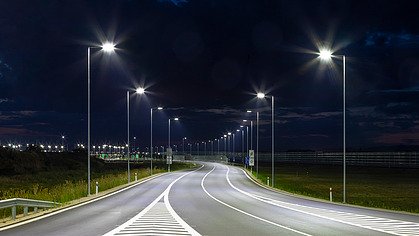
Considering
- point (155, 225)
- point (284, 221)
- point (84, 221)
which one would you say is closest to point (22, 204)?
point (84, 221)

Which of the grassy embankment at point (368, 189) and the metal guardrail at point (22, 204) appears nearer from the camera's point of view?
the metal guardrail at point (22, 204)

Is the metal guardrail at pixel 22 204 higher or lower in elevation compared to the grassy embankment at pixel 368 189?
higher

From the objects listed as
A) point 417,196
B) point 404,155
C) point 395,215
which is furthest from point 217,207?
point 404,155

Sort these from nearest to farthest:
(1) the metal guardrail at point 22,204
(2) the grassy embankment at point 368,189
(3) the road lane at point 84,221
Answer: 1. (3) the road lane at point 84,221
2. (1) the metal guardrail at point 22,204
3. (2) the grassy embankment at point 368,189

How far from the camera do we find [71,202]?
3053cm

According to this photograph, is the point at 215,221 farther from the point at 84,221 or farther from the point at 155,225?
the point at 84,221

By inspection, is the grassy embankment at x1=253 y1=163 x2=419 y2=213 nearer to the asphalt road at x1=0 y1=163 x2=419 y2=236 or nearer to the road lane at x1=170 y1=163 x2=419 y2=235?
the road lane at x1=170 y1=163 x2=419 y2=235

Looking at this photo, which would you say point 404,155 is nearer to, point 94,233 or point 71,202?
point 71,202

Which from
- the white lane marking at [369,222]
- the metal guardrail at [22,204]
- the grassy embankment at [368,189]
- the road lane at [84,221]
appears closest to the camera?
the road lane at [84,221]

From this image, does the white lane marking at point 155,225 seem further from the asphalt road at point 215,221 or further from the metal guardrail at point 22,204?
the metal guardrail at point 22,204

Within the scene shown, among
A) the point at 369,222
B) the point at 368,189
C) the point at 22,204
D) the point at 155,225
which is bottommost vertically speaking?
the point at 368,189

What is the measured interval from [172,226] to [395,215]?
11.1m

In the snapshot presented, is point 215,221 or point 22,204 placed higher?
point 22,204

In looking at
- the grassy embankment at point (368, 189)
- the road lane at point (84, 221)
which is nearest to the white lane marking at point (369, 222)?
the grassy embankment at point (368, 189)
